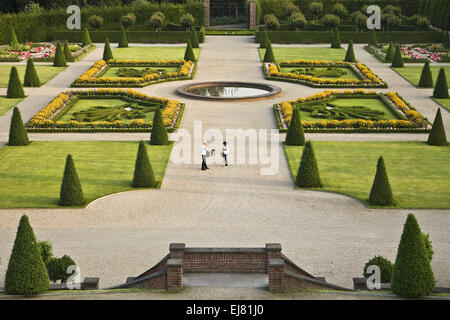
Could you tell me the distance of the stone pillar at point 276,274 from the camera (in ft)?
51.5

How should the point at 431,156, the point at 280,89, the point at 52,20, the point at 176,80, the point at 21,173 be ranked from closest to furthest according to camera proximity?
the point at 21,173, the point at 431,156, the point at 280,89, the point at 176,80, the point at 52,20

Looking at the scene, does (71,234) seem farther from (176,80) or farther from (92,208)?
(176,80)

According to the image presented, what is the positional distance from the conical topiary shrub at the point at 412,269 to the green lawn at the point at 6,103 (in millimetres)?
27552

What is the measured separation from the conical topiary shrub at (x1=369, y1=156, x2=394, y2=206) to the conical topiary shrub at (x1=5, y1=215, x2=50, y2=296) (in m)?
12.3

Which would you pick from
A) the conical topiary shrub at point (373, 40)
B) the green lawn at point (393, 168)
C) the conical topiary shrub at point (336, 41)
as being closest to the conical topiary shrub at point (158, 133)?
the green lawn at point (393, 168)

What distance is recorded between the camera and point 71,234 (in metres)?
22.0

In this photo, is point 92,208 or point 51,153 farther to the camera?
point 51,153

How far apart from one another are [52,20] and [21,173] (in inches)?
1596

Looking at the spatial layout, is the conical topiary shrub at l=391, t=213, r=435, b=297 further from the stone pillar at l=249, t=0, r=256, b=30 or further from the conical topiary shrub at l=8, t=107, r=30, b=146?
the stone pillar at l=249, t=0, r=256, b=30

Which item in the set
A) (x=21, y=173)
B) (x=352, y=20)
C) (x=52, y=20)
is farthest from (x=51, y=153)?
(x=352, y=20)

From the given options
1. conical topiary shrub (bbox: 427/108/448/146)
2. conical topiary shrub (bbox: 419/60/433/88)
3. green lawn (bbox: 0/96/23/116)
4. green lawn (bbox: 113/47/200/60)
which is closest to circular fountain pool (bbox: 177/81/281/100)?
conical topiary shrub (bbox: 419/60/433/88)

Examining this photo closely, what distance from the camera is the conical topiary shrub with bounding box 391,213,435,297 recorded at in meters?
15.7

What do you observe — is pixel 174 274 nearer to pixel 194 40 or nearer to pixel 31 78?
pixel 31 78

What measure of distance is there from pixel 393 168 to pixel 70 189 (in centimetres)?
1286
